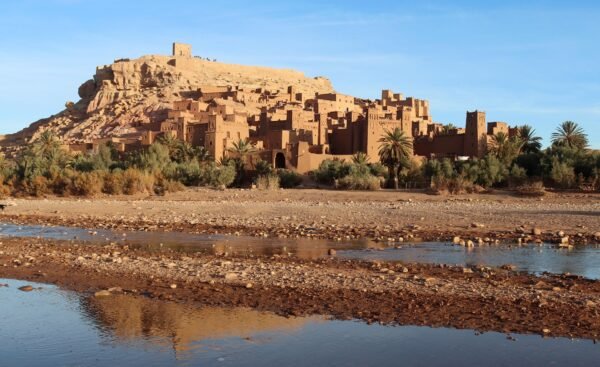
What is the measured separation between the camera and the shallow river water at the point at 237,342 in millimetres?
6083

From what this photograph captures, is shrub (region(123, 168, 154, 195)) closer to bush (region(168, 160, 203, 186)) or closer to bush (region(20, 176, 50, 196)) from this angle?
bush (region(168, 160, 203, 186))

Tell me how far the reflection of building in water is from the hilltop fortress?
116 ft

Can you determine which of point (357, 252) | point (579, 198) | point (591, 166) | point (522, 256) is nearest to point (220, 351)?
point (357, 252)

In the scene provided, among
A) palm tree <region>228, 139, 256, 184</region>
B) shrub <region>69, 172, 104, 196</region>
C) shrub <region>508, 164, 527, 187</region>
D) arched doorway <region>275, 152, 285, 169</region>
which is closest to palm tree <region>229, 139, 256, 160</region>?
palm tree <region>228, 139, 256, 184</region>

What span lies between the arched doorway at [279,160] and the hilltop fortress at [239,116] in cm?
8

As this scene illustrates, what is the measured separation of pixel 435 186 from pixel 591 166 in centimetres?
836

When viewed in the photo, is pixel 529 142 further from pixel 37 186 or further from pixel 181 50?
pixel 181 50

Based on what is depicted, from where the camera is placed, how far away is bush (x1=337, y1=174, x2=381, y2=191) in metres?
34.7

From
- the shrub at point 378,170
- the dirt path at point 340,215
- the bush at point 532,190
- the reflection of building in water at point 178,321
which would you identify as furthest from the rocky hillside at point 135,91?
the reflection of building in water at point 178,321

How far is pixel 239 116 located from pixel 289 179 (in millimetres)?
17062

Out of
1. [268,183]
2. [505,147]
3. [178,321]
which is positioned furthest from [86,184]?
[178,321]

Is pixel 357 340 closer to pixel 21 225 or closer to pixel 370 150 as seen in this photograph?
pixel 21 225

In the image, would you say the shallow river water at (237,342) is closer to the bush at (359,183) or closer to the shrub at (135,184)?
the shrub at (135,184)

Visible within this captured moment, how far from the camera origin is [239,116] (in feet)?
180
